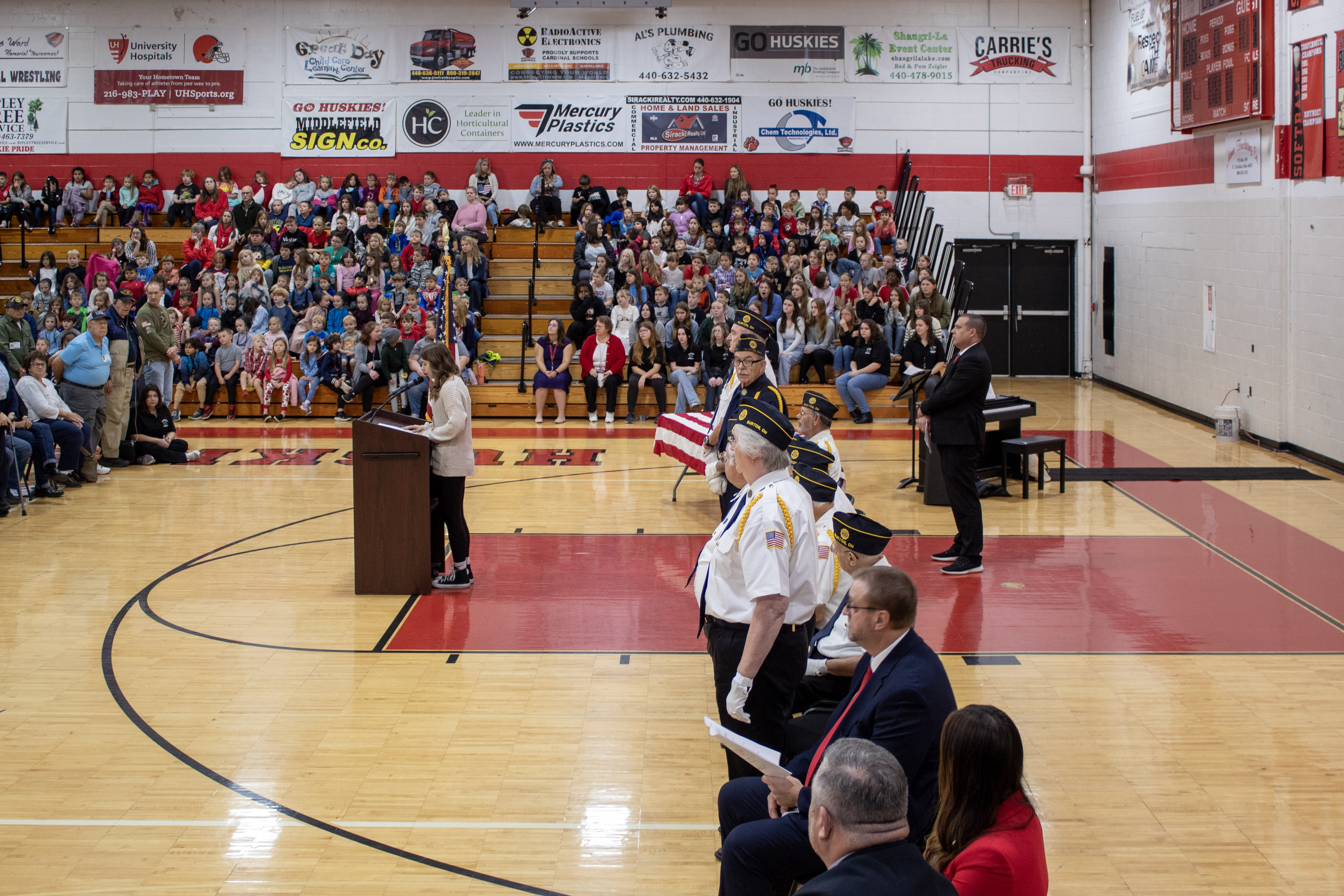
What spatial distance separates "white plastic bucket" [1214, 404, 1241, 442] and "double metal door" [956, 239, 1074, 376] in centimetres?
673

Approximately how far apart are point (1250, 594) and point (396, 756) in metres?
5.62

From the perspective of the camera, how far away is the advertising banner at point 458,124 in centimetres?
2105

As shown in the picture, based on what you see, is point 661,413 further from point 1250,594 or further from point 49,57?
point 49,57

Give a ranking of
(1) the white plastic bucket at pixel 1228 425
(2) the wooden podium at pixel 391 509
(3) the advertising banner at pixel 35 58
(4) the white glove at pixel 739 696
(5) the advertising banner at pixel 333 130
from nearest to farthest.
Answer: (4) the white glove at pixel 739 696, (2) the wooden podium at pixel 391 509, (1) the white plastic bucket at pixel 1228 425, (5) the advertising banner at pixel 333 130, (3) the advertising banner at pixel 35 58

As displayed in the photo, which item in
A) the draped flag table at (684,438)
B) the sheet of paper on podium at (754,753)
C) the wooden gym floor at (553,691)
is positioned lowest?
the wooden gym floor at (553,691)

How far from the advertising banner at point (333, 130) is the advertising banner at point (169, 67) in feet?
3.46

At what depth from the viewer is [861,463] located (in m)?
13.0

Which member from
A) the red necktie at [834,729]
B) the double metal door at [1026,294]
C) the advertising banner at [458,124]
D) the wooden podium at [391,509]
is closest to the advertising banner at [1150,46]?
the double metal door at [1026,294]

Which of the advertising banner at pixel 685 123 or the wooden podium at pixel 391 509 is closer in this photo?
the wooden podium at pixel 391 509

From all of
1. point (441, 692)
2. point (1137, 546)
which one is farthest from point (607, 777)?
point (1137, 546)

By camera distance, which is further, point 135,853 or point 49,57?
point 49,57

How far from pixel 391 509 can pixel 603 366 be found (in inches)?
326

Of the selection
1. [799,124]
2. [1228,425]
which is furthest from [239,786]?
[799,124]

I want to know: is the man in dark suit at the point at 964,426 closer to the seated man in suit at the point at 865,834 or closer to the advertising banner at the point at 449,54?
the seated man in suit at the point at 865,834
